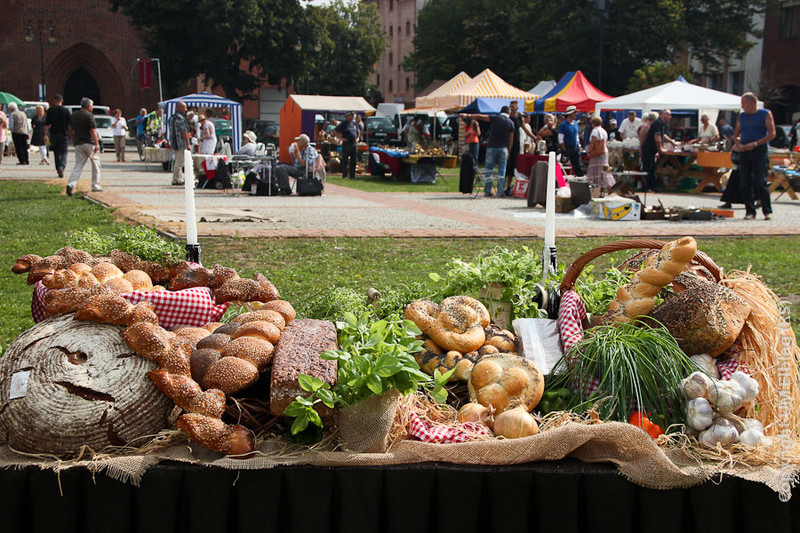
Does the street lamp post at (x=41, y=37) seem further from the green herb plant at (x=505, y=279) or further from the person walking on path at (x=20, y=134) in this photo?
the green herb plant at (x=505, y=279)

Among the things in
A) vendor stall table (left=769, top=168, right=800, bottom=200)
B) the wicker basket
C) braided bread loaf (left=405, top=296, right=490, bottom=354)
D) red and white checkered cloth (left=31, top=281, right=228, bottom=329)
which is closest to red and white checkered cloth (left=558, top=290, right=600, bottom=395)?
the wicker basket

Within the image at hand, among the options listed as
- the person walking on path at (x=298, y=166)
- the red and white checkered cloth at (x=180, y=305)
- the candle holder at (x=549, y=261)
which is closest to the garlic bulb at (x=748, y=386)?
the candle holder at (x=549, y=261)

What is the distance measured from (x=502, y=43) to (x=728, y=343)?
58.2m

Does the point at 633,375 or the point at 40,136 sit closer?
the point at 633,375

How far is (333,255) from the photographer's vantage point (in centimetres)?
909

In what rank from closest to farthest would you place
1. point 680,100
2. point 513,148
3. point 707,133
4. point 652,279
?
1. point 652,279
2. point 513,148
3. point 680,100
4. point 707,133

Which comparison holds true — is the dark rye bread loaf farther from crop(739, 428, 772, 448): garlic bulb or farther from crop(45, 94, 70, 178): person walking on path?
crop(45, 94, 70, 178): person walking on path

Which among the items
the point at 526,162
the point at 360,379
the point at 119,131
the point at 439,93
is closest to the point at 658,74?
the point at 439,93

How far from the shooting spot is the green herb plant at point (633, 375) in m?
2.57

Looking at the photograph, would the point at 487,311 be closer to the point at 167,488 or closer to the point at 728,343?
the point at 728,343

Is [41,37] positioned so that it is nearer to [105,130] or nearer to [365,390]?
[105,130]

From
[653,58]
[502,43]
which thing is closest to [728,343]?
[653,58]

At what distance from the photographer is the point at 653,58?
4378 centimetres

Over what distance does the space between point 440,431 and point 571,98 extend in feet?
83.8
